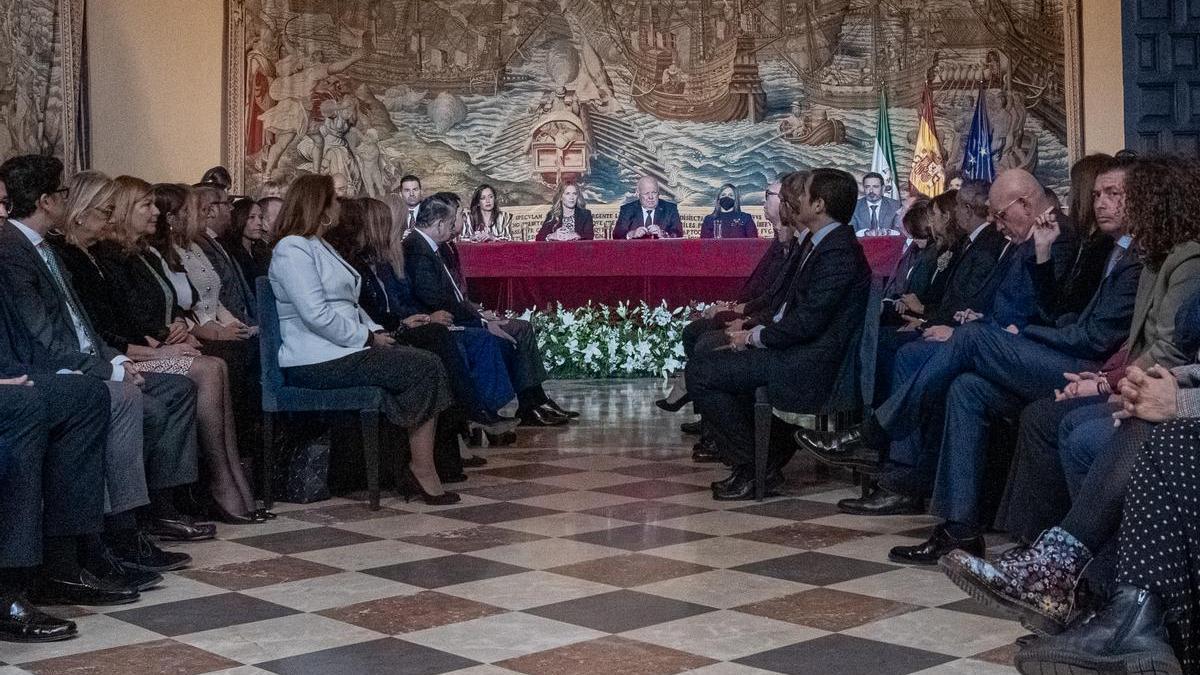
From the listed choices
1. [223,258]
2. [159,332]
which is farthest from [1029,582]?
[223,258]

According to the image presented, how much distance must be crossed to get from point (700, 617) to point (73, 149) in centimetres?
874

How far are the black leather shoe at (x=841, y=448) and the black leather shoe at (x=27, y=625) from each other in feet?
9.77

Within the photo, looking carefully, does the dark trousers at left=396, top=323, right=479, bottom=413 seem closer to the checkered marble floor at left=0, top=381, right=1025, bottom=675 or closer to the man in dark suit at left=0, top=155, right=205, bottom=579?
the checkered marble floor at left=0, top=381, right=1025, bottom=675

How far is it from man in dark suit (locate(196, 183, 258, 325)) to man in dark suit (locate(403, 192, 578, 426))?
32.9 inches

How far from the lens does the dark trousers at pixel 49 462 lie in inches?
169

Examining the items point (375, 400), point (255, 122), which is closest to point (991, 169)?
point (255, 122)

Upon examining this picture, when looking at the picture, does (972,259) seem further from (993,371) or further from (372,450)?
(372,450)

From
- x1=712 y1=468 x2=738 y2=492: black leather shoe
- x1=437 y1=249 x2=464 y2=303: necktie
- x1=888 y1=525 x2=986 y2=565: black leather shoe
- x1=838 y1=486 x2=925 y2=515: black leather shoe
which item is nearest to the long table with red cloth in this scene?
x1=437 y1=249 x2=464 y2=303: necktie

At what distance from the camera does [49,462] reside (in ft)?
15.0

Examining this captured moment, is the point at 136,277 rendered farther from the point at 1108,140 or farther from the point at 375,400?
the point at 1108,140

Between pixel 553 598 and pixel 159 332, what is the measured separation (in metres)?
2.44

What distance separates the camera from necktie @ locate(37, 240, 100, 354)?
16.3ft

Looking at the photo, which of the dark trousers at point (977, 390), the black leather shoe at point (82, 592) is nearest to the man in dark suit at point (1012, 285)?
the dark trousers at point (977, 390)

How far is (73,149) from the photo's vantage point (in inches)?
458
